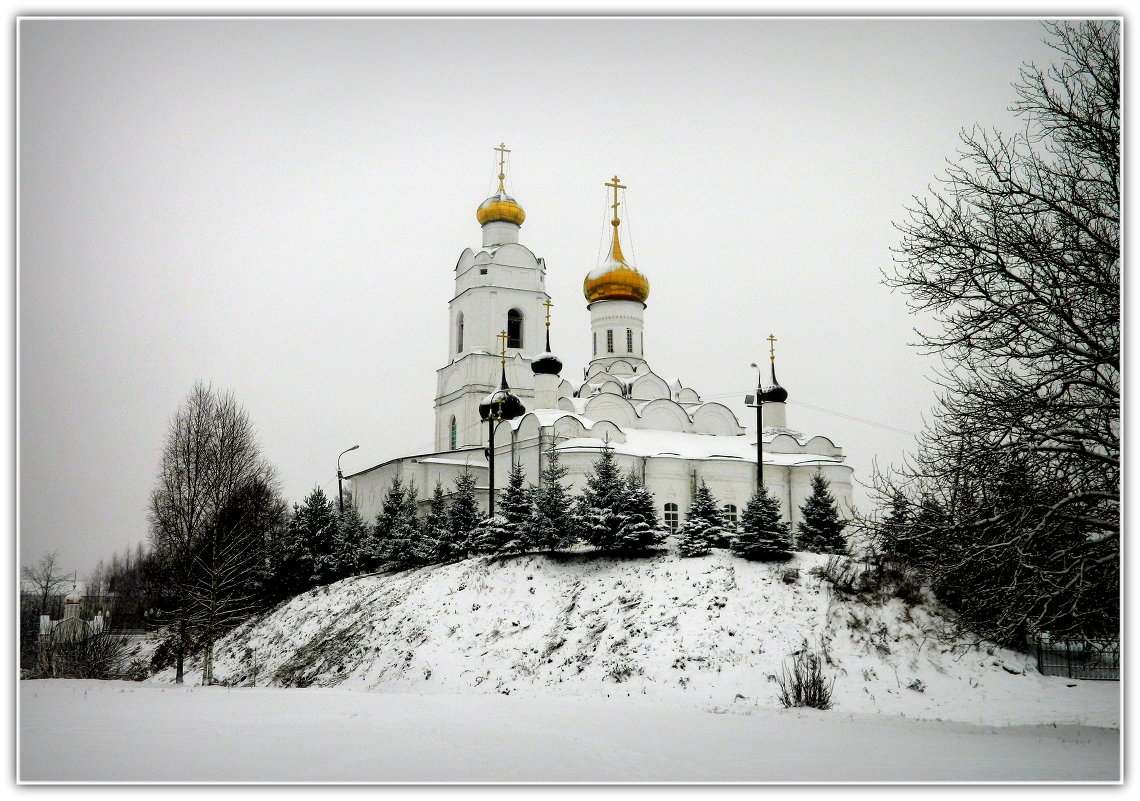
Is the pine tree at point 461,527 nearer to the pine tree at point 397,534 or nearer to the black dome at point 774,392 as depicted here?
the pine tree at point 397,534

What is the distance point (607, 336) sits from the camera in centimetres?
3650

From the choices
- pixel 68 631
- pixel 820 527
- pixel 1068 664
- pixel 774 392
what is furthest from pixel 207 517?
pixel 774 392

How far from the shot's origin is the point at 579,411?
33.0 m

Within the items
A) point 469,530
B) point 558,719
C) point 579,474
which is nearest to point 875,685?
point 558,719

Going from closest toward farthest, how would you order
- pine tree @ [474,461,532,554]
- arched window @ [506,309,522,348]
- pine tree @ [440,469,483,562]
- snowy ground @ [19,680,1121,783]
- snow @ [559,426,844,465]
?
snowy ground @ [19,680,1121,783]
pine tree @ [474,461,532,554]
pine tree @ [440,469,483,562]
snow @ [559,426,844,465]
arched window @ [506,309,522,348]

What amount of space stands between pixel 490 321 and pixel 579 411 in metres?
5.64

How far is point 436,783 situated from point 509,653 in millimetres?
11449

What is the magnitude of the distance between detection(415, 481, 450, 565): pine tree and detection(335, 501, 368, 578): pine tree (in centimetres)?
223

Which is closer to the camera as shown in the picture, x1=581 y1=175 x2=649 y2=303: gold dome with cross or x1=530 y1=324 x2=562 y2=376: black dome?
x1=530 y1=324 x2=562 y2=376: black dome

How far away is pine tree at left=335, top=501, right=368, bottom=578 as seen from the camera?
2719 centimetres

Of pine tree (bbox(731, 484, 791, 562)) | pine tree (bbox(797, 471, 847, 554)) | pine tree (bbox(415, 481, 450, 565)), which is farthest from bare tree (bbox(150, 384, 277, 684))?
pine tree (bbox(797, 471, 847, 554))

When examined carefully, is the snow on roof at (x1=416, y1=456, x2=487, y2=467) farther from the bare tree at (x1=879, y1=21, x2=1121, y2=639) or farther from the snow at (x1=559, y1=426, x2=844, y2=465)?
the bare tree at (x1=879, y1=21, x2=1121, y2=639)

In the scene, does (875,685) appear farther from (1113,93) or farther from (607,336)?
(607,336)

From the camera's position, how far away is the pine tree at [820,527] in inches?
944
